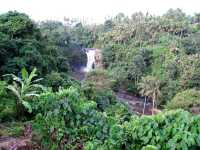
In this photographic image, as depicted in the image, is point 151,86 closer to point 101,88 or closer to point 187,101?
point 187,101

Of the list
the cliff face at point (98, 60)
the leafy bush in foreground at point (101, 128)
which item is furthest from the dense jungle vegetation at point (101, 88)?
the cliff face at point (98, 60)

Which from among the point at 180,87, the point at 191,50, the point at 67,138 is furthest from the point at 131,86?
the point at 67,138

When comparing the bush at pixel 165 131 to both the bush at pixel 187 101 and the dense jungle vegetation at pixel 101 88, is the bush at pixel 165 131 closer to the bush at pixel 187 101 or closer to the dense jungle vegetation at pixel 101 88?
the dense jungle vegetation at pixel 101 88

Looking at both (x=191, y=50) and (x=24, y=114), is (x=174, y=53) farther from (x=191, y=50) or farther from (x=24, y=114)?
(x=24, y=114)

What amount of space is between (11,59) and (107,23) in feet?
164

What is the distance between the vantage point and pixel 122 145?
4.94m

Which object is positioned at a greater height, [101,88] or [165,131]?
[165,131]

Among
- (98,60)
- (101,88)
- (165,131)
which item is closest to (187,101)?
(101,88)

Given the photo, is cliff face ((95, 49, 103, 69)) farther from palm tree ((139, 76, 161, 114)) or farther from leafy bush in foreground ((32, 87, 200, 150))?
leafy bush in foreground ((32, 87, 200, 150))

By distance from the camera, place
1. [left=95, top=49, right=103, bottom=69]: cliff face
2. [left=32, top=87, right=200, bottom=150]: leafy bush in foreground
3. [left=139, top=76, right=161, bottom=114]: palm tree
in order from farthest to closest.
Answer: [left=95, top=49, right=103, bottom=69]: cliff face, [left=139, top=76, right=161, bottom=114]: palm tree, [left=32, top=87, right=200, bottom=150]: leafy bush in foreground

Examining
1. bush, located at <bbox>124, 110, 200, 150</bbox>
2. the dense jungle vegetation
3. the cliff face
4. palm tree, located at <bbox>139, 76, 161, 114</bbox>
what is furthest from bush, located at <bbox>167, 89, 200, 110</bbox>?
bush, located at <bbox>124, 110, 200, 150</bbox>

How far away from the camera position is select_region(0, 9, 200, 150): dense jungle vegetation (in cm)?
481

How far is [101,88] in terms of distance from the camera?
827 inches

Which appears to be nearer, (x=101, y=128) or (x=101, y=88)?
(x=101, y=128)
